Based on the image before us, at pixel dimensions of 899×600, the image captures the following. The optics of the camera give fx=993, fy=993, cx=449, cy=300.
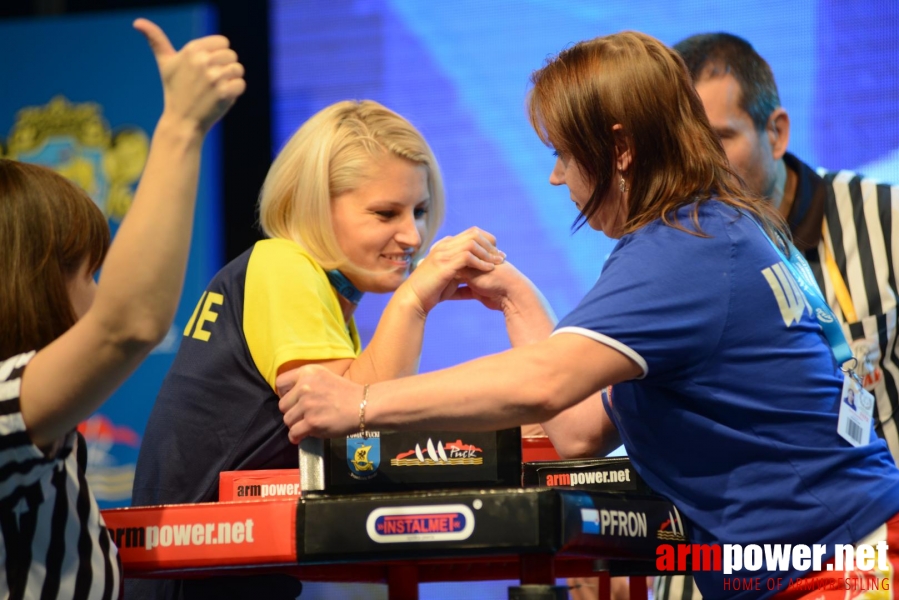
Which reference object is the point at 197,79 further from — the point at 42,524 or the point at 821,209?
the point at 821,209

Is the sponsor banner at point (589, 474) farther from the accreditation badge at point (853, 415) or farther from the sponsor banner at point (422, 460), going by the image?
the accreditation badge at point (853, 415)

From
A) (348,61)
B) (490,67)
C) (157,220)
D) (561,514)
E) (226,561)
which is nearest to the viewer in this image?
(157,220)

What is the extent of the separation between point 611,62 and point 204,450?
3.37 feet

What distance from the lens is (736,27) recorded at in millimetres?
3428

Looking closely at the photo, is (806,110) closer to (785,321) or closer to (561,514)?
(785,321)

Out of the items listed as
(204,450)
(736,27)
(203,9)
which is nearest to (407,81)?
(203,9)

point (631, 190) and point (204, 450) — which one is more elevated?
point (631, 190)

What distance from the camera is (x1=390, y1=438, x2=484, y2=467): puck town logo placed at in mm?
1568

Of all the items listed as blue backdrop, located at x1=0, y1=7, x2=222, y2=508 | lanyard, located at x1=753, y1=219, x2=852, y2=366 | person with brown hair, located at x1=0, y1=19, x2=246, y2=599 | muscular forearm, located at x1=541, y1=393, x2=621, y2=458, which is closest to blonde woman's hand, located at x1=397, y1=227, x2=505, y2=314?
muscular forearm, located at x1=541, y1=393, x2=621, y2=458

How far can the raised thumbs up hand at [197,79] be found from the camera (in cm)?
119

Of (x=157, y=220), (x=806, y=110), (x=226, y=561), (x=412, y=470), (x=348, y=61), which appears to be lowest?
(x=226, y=561)

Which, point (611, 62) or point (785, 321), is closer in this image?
point (785, 321)

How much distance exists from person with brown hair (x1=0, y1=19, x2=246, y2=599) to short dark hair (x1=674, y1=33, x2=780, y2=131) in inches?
71.9

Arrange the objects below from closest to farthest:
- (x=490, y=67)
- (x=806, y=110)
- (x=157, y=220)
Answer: (x=157, y=220), (x=806, y=110), (x=490, y=67)
